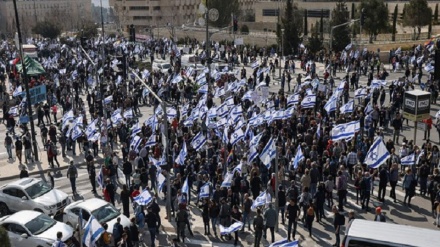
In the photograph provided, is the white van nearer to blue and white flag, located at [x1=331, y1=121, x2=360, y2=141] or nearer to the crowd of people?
the crowd of people

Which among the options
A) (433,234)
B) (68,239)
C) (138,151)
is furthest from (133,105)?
(433,234)

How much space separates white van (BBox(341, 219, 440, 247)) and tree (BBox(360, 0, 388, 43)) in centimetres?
5028

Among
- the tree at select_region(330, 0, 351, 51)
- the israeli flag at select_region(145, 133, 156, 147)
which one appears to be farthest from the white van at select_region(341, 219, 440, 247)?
the tree at select_region(330, 0, 351, 51)

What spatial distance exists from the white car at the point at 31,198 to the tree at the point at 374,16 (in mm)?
48554

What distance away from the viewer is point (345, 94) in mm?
33875

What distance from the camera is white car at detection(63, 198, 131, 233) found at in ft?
59.0

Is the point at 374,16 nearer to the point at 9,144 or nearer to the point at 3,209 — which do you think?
the point at 9,144

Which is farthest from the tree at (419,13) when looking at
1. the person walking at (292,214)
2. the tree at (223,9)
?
the person walking at (292,214)

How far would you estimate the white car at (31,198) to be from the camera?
20109mm

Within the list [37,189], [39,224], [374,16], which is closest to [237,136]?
[37,189]

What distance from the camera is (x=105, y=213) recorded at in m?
18.3

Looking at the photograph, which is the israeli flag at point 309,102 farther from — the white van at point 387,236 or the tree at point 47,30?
the tree at point 47,30

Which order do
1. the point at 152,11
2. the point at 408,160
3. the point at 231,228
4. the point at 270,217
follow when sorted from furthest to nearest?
the point at 152,11 < the point at 408,160 < the point at 270,217 < the point at 231,228

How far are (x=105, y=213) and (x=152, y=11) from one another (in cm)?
11812
